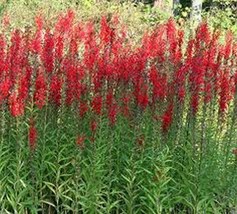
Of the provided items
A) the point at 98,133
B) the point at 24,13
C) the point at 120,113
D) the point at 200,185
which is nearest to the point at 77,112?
the point at 98,133

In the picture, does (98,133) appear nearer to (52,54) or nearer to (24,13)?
(52,54)

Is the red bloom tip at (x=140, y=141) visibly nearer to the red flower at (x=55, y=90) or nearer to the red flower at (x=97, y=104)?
the red flower at (x=97, y=104)

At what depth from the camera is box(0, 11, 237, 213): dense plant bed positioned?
5.18m

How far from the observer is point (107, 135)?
5.59 metres

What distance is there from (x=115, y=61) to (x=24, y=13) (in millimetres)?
7542

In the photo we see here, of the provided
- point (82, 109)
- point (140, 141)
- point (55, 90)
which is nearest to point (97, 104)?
point (82, 109)

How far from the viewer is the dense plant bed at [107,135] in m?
5.18

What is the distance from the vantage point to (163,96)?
18.1 feet

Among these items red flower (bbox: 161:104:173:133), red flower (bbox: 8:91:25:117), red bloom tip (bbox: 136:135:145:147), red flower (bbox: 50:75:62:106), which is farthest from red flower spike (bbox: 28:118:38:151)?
red flower (bbox: 161:104:173:133)

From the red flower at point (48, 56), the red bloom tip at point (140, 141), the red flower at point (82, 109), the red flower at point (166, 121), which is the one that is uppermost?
the red flower at point (48, 56)

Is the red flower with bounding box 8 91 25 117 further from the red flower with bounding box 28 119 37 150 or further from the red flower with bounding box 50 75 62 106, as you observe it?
the red flower with bounding box 50 75 62 106

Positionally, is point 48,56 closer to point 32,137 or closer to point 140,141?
point 32,137

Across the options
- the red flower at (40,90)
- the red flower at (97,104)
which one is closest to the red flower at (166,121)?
the red flower at (97,104)

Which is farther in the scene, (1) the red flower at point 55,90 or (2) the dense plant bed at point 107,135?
(1) the red flower at point 55,90
